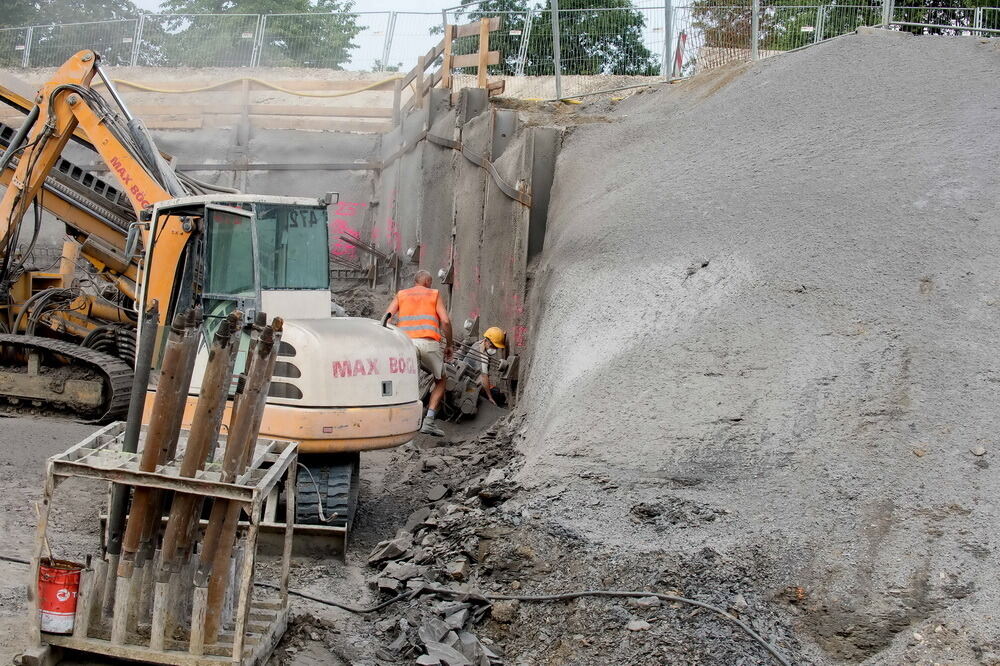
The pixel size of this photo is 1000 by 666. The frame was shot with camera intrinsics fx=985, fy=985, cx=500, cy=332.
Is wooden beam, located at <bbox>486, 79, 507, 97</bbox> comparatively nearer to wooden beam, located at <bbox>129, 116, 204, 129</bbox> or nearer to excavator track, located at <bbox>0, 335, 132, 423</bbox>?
excavator track, located at <bbox>0, 335, 132, 423</bbox>

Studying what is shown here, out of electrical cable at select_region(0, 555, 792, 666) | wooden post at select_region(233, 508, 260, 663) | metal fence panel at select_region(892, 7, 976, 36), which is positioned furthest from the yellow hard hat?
metal fence panel at select_region(892, 7, 976, 36)

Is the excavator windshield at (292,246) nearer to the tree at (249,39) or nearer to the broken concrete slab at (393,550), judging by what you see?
the broken concrete slab at (393,550)

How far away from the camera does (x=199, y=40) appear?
75.6 feet

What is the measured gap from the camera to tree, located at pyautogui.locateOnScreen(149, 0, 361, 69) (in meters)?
22.6

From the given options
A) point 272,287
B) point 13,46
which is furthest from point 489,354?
point 13,46

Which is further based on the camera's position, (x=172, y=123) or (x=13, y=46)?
(x=13, y=46)

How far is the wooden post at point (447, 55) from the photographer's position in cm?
1432

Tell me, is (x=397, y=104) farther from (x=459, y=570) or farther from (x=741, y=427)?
(x=459, y=570)

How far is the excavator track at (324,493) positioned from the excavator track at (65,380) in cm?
396

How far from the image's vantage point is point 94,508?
751cm

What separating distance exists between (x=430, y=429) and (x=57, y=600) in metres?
6.20

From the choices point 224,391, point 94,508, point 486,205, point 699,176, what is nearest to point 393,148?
point 486,205

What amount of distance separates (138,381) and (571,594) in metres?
2.66

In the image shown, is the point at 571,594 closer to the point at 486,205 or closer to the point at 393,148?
the point at 486,205
